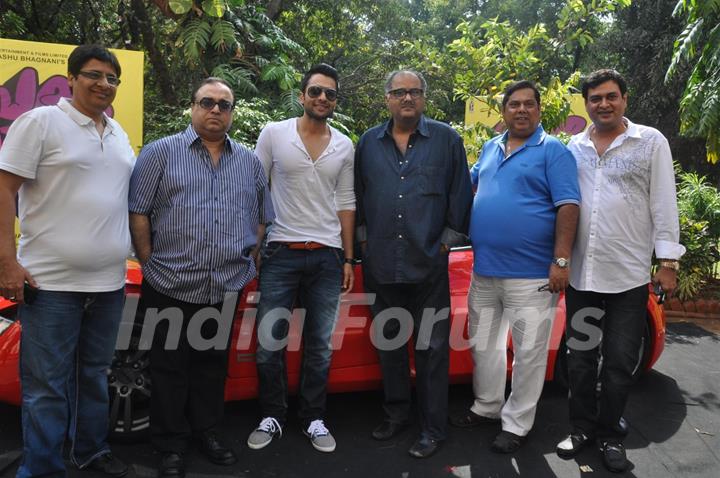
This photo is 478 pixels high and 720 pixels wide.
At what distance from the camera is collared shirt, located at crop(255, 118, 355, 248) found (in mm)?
3166

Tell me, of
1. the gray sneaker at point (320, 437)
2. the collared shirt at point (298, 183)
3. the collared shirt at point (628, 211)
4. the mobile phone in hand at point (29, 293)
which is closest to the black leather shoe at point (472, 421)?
the gray sneaker at point (320, 437)

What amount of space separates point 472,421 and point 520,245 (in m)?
1.15

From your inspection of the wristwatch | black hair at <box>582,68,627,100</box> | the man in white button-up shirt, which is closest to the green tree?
black hair at <box>582,68,627,100</box>

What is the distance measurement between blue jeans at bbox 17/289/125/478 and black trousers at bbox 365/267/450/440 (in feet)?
4.56

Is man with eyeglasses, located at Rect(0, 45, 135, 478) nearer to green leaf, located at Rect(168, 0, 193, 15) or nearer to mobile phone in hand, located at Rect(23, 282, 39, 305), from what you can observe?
mobile phone in hand, located at Rect(23, 282, 39, 305)

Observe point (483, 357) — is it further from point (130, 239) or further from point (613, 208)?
point (130, 239)

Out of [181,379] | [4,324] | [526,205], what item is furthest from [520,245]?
[4,324]

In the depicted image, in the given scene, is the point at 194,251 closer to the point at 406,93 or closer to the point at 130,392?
the point at 130,392

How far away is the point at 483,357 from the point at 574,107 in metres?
4.44

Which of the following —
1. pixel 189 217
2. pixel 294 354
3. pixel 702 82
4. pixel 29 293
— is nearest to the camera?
pixel 29 293

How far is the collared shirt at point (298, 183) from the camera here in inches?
125

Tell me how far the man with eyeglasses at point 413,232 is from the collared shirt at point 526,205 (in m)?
0.16

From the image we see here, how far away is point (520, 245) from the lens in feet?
10.2

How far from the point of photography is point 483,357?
3414 millimetres
